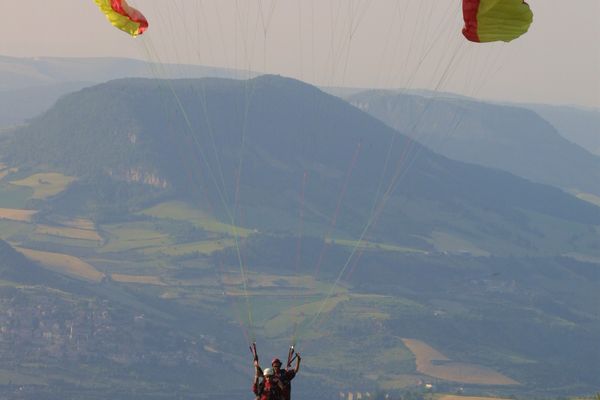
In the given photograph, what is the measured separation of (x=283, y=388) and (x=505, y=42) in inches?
410

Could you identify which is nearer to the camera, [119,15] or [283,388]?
[283,388]

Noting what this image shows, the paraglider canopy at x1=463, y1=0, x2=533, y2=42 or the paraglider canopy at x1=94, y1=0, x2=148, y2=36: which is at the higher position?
the paraglider canopy at x1=94, y1=0, x2=148, y2=36

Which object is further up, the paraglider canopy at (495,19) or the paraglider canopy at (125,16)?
the paraglider canopy at (125,16)

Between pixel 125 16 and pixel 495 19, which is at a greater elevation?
pixel 125 16

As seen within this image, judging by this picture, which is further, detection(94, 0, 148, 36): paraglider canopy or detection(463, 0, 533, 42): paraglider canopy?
detection(94, 0, 148, 36): paraglider canopy

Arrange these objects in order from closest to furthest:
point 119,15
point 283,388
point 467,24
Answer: point 283,388 < point 467,24 < point 119,15

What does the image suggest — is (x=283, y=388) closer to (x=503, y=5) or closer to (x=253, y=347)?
(x=253, y=347)

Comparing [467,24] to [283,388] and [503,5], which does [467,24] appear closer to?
[503,5]

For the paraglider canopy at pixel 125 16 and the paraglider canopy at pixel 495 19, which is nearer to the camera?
the paraglider canopy at pixel 495 19

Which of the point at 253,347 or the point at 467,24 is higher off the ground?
the point at 467,24

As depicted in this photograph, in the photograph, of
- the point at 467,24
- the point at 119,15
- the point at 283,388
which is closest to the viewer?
the point at 283,388

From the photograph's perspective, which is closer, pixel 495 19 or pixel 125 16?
pixel 495 19

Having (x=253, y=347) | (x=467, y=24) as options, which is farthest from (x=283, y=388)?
(x=467, y=24)

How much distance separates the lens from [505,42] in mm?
29766
